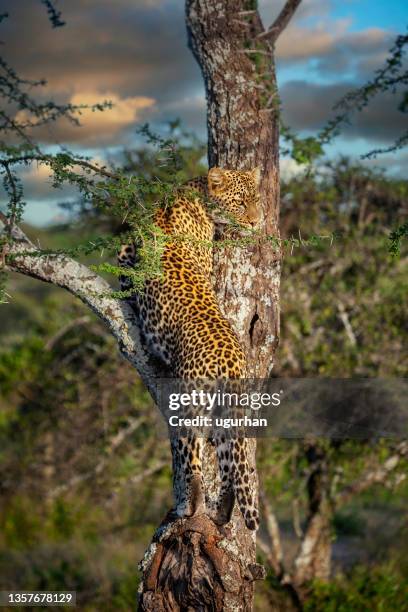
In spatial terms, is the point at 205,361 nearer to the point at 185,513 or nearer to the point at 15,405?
the point at 185,513

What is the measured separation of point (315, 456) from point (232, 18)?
20.7ft

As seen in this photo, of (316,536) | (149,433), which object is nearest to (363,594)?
(316,536)

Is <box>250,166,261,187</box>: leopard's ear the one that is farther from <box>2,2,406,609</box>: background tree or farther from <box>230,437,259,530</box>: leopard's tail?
<box>230,437,259,530</box>: leopard's tail

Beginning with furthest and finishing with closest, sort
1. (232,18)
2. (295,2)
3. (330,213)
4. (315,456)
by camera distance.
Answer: (330,213), (315,456), (295,2), (232,18)

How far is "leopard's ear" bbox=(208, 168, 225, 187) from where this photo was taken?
6527 millimetres

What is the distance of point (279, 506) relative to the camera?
14.4 meters

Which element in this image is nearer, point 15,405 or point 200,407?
point 200,407

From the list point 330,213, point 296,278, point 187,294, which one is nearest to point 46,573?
point 296,278

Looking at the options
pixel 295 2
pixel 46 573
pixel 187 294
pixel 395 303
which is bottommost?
pixel 46 573

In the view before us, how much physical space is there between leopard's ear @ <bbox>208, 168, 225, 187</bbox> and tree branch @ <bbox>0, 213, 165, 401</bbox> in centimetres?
108

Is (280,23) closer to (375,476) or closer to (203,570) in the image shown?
(203,570)

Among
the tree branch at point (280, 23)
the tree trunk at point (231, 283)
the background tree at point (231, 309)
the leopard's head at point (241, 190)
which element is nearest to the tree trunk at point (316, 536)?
the background tree at point (231, 309)

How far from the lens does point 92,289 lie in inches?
250

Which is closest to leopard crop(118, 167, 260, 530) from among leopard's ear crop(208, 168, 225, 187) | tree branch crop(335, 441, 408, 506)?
leopard's ear crop(208, 168, 225, 187)
